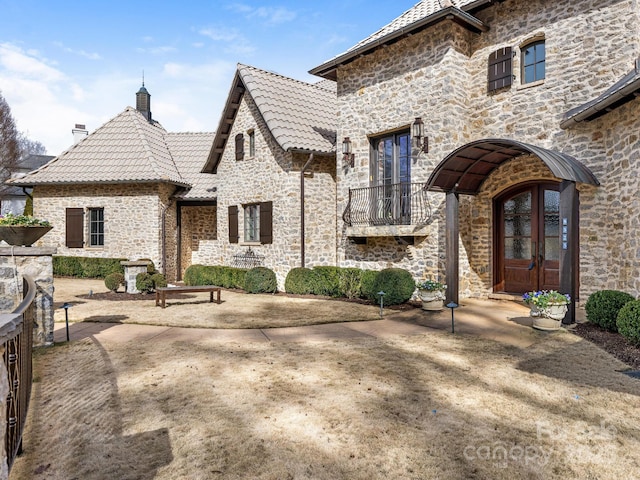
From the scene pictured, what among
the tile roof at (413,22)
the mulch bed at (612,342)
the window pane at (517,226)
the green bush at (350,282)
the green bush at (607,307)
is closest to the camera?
the mulch bed at (612,342)

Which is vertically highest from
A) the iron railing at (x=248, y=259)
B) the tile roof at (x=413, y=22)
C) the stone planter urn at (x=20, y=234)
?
the tile roof at (x=413, y=22)

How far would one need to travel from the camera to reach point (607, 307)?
656 centimetres

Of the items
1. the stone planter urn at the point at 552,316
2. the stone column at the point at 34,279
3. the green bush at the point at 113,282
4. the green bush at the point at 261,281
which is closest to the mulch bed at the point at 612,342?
the stone planter urn at the point at 552,316

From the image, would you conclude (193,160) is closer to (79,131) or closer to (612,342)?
(79,131)

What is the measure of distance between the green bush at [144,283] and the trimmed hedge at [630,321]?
1120 cm

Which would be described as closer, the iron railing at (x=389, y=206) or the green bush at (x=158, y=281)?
the iron railing at (x=389, y=206)

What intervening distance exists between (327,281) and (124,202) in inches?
366

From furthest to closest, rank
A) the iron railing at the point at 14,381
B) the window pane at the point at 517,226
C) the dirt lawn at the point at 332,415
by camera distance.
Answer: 1. the window pane at the point at 517,226
2. the dirt lawn at the point at 332,415
3. the iron railing at the point at 14,381

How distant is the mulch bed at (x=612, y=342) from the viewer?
5.27 metres

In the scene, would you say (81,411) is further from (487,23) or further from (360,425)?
(487,23)

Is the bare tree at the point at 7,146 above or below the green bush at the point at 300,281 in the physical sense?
above

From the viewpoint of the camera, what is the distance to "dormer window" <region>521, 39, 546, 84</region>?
9.02 m

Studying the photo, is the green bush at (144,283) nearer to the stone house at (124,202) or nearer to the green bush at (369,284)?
the stone house at (124,202)

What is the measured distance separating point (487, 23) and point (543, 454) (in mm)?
9876
